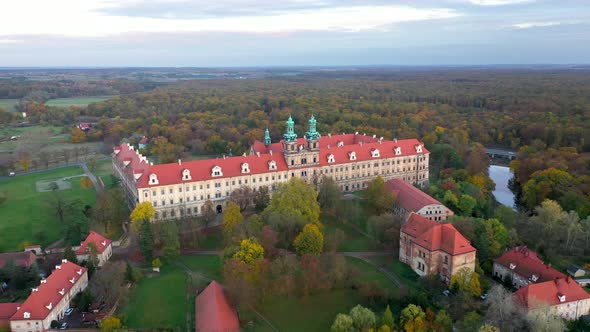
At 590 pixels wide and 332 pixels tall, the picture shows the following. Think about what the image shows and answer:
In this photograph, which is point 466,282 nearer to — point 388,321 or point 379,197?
point 388,321

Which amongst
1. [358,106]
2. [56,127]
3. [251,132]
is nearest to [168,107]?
[56,127]

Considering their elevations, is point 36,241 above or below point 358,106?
below

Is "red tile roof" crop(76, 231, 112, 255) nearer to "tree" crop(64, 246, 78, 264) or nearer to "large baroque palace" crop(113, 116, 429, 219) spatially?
"tree" crop(64, 246, 78, 264)

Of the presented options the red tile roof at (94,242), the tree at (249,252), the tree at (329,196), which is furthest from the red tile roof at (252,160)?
the tree at (249,252)

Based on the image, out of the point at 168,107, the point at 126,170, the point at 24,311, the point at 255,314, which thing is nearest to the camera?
the point at 24,311

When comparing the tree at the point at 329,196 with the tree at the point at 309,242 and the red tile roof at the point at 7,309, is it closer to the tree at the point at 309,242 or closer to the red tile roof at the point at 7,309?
the tree at the point at 309,242

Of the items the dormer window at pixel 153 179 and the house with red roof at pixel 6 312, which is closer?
the house with red roof at pixel 6 312

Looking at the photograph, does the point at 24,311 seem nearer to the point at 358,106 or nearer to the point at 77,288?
the point at 77,288
